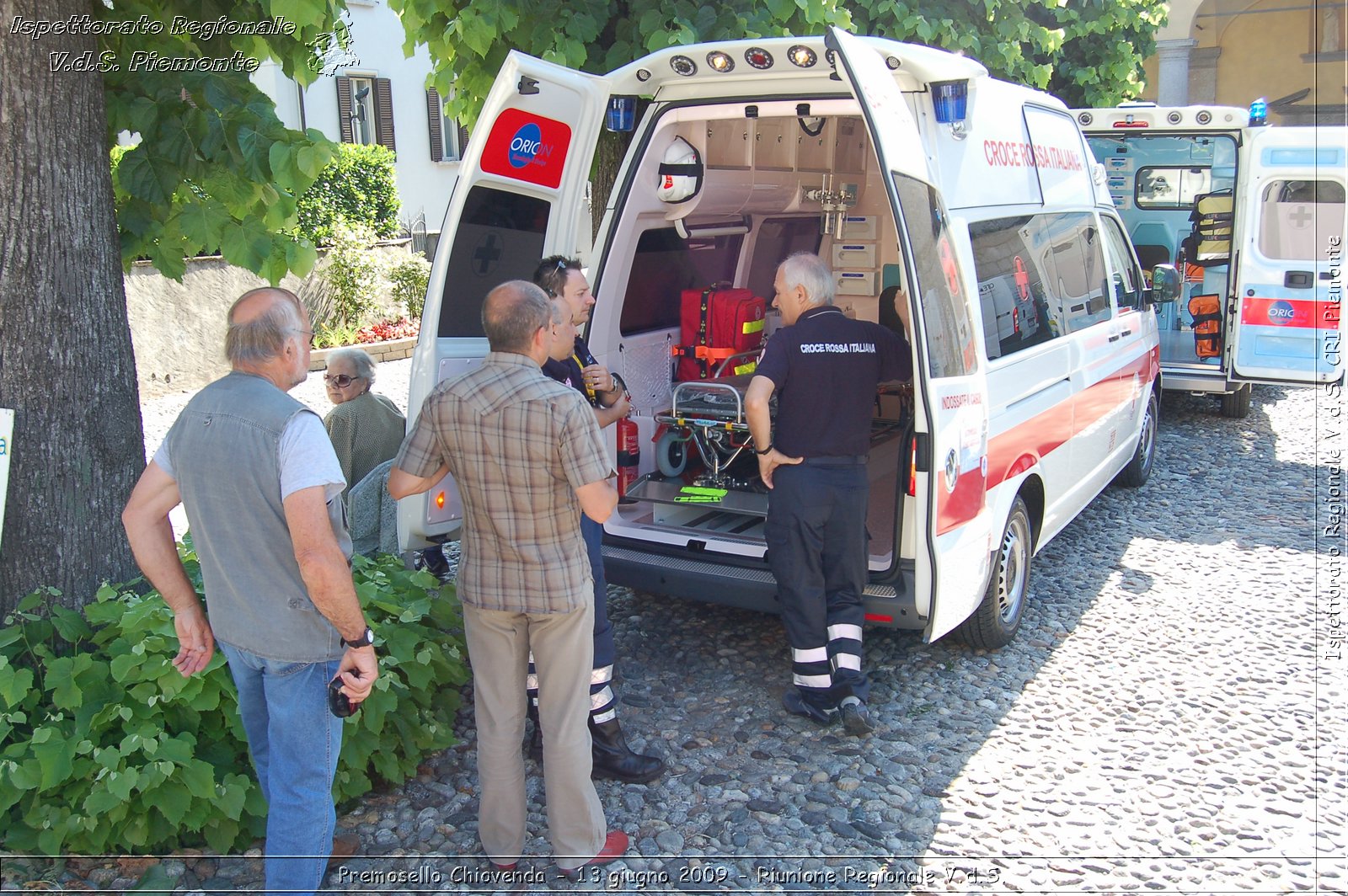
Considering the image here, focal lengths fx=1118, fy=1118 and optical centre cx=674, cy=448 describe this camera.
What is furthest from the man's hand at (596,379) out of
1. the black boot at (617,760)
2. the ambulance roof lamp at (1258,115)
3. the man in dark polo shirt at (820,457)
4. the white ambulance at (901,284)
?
the ambulance roof lamp at (1258,115)

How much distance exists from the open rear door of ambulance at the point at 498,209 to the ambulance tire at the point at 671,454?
128 centimetres

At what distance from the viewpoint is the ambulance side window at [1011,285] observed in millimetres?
4750

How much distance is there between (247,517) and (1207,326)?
9424 millimetres

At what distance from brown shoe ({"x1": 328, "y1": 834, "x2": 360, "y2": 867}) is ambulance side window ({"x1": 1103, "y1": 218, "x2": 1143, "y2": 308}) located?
521cm

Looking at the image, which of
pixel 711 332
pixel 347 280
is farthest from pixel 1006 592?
pixel 347 280

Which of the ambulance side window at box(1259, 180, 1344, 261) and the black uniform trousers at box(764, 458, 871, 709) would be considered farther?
the ambulance side window at box(1259, 180, 1344, 261)

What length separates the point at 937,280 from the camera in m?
4.24

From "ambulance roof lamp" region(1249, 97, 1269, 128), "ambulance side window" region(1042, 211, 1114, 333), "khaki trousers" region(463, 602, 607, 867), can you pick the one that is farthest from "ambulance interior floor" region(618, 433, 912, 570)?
"ambulance roof lamp" region(1249, 97, 1269, 128)

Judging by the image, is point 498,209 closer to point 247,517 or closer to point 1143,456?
point 247,517

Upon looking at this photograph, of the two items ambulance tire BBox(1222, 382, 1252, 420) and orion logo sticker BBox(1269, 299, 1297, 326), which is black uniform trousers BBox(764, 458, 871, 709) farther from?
ambulance tire BBox(1222, 382, 1252, 420)

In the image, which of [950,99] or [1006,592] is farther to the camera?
[1006,592]

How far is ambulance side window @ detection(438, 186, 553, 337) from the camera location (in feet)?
15.6

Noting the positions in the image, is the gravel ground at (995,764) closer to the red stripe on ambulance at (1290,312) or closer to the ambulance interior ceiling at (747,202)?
the ambulance interior ceiling at (747,202)

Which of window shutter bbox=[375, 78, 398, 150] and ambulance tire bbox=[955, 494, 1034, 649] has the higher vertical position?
window shutter bbox=[375, 78, 398, 150]
